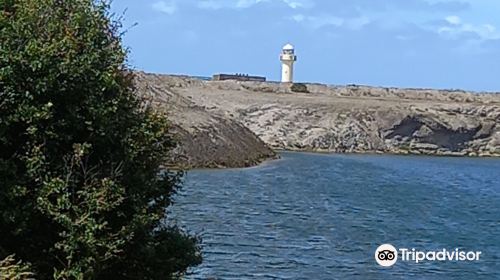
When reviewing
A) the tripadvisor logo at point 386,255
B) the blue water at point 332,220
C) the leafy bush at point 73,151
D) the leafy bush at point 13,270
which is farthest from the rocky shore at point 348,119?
the leafy bush at point 13,270

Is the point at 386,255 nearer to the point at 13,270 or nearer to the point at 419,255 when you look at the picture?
the point at 419,255

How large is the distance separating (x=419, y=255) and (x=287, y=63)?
78.2 m

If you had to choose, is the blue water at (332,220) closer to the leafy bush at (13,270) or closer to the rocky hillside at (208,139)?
the rocky hillside at (208,139)

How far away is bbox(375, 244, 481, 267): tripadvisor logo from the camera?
22.6 metres

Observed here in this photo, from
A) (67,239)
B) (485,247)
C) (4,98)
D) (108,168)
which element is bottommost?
(485,247)

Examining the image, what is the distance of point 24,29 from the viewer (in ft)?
37.5

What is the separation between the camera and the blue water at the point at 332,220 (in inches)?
837

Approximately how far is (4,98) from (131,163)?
2077 mm

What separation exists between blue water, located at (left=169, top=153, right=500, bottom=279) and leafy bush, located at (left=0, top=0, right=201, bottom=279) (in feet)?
23.9

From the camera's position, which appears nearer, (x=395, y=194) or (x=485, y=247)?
(x=485, y=247)

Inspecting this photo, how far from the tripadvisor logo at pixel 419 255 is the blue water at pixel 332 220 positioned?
30cm

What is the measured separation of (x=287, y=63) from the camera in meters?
101

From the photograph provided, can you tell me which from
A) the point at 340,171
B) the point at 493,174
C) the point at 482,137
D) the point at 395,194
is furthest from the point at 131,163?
the point at 482,137

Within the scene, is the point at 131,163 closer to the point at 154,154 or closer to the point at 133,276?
the point at 154,154
